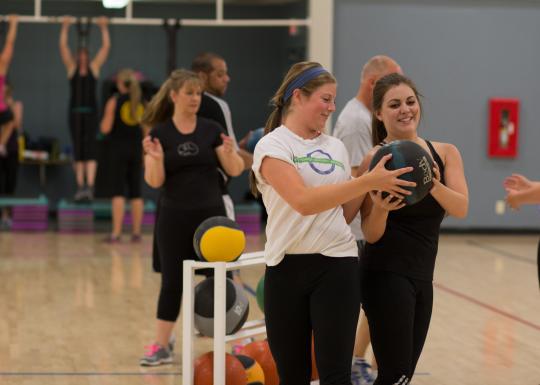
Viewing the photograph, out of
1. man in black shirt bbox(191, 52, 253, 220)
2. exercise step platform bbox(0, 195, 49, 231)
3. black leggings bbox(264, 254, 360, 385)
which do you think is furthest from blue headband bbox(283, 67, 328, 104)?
exercise step platform bbox(0, 195, 49, 231)

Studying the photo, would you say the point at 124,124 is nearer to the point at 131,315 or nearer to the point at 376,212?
the point at 131,315

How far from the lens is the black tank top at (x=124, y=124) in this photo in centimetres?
1041

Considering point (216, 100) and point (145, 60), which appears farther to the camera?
point (145, 60)

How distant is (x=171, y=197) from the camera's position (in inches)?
206

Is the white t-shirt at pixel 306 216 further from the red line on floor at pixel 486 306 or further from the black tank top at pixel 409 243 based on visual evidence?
the red line on floor at pixel 486 306

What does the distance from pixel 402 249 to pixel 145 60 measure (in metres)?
10.4

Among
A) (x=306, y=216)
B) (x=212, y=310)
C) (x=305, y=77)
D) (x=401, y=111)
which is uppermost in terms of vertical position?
(x=305, y=77)

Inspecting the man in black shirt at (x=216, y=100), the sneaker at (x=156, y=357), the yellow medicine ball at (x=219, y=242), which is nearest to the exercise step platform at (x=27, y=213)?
the man in black shirt at (x=216, y=100)

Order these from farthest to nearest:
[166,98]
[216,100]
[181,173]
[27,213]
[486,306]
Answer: [27,213]
[486,306]
[216,100]
[166,98]
[181,173]

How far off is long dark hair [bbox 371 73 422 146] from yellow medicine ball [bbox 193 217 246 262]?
1072 millimetres

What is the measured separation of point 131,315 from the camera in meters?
6.82

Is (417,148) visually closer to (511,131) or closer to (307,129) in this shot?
(307,129)

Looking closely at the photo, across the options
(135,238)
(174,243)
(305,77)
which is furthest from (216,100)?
(135,238)

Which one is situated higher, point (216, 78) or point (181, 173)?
point (216, 78)
